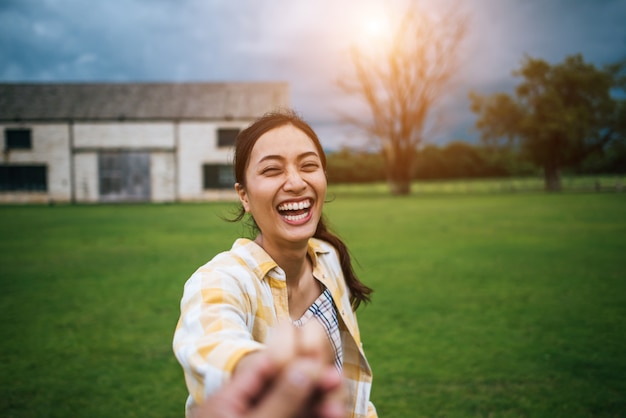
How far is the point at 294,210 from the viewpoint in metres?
2.01

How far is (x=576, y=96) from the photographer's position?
48000 millimetres

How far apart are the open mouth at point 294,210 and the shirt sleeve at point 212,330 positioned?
1.28 ft

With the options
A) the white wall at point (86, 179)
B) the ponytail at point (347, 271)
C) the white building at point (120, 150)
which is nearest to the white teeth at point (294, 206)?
the ponytail at point (347, 271)

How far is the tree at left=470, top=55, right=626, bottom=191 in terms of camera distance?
46.8 metres

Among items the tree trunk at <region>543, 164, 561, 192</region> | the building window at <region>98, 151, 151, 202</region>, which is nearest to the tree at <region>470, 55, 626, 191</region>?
the tree trunk at <region>543, 164, 561, 192</region>

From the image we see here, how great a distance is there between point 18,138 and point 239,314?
137 ft

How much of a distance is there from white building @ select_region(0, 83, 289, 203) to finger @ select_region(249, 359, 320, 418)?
35201mm

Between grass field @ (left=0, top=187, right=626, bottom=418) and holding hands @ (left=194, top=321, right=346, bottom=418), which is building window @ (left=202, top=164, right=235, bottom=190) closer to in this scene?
grass field @ (left=0, top=187, right=626, bottom=418)

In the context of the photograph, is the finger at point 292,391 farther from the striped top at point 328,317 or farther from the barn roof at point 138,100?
the barn roof at point 138,100

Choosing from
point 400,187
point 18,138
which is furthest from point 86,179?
point 400,187

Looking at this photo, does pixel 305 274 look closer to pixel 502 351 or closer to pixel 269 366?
pixel 269 366

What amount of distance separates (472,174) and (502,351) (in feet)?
253

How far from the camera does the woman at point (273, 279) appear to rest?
1.22m

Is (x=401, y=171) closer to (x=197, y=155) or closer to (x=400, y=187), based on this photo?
(x=400, y=187)
